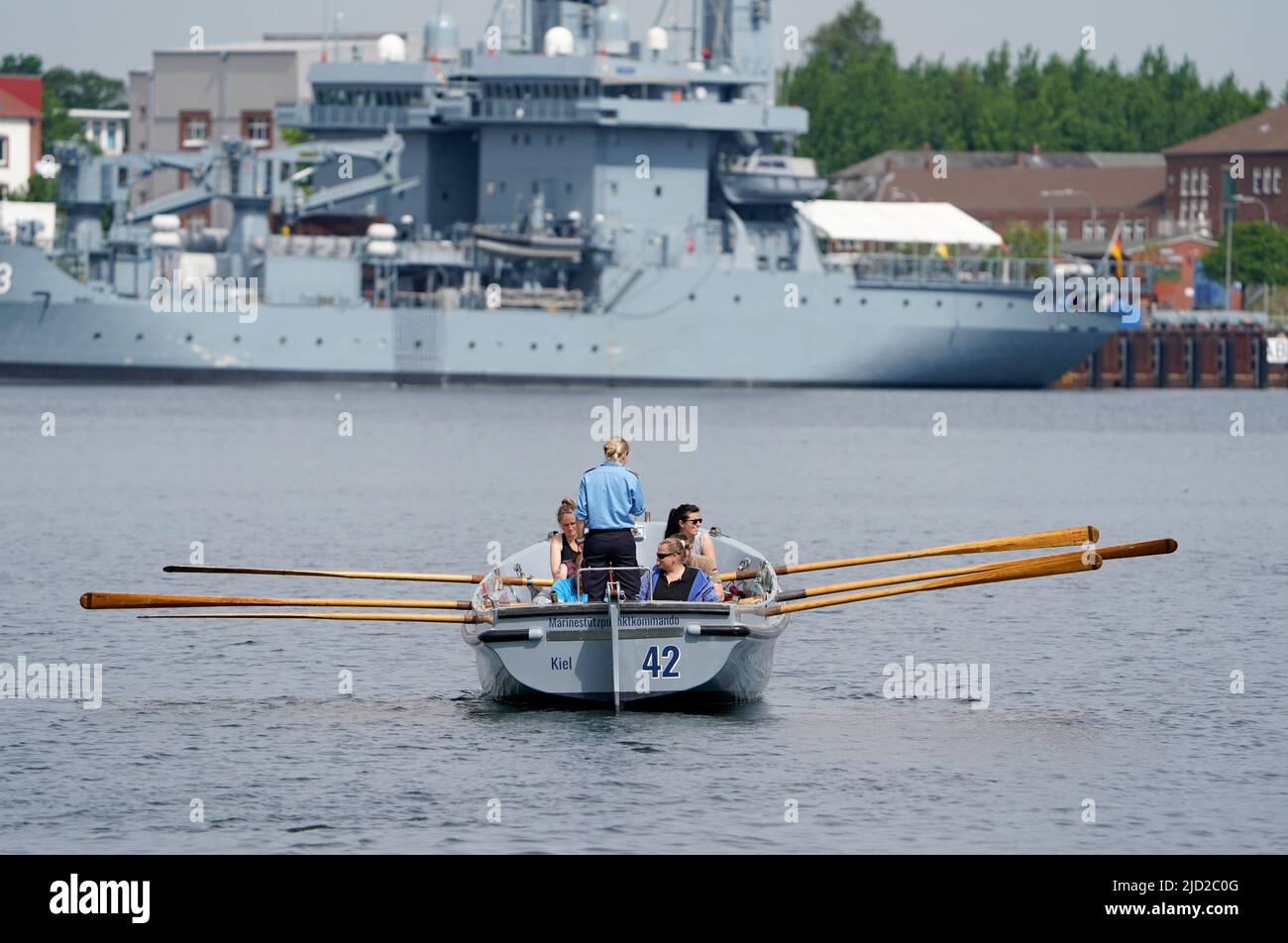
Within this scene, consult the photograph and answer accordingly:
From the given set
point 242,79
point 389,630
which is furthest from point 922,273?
point 389,630

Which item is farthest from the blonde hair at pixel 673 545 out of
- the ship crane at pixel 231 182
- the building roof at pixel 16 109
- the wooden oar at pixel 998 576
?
the building roof at pixel 16 109

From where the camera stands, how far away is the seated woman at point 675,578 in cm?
2183

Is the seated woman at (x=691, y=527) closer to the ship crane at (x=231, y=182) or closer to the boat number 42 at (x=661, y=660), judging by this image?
the boat number 42 at (x=661, y=660)

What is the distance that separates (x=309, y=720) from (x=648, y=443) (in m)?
47.8

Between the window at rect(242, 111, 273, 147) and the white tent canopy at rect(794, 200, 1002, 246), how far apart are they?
41644 mm

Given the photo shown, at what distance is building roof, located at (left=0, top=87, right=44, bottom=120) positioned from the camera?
468 feet

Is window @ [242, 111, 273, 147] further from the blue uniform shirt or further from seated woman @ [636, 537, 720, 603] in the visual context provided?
seated woman @ [636, 537, 720, 603]

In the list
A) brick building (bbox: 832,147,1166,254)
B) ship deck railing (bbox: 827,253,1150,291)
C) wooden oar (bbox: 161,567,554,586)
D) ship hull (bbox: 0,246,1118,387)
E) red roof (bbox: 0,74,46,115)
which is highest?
red roof (bbox: 0,74,46,115)

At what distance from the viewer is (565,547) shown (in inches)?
928

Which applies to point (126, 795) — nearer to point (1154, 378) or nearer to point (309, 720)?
point (309, 720)

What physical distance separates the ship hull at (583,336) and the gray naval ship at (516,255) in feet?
0.33

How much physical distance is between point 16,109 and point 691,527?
5031 inches

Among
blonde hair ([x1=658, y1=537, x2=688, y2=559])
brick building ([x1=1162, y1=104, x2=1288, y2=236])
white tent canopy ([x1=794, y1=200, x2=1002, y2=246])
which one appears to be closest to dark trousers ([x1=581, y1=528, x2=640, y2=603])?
blonde hair ([x1=658, y1=537, x2=688, y2=559])

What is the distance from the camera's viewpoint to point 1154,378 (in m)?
119
